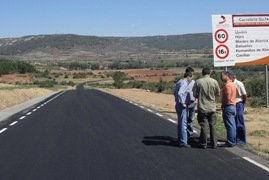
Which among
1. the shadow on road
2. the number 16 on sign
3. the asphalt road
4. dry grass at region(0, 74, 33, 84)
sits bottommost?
dry grass at region(0, 74, 33, 84)

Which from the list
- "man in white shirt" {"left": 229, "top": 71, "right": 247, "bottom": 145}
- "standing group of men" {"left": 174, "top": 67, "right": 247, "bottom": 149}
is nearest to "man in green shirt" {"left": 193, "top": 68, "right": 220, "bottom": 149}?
"standing group of men" {"left": 174, "top": 67, "right": 247, "bottom": 149}

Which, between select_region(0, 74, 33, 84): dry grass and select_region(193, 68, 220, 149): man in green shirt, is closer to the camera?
select_region(193, 68, 220, 149): man in green shirt

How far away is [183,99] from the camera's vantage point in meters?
12.3

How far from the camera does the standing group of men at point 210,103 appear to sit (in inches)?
465

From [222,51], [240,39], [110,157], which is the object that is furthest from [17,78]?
[110,157]

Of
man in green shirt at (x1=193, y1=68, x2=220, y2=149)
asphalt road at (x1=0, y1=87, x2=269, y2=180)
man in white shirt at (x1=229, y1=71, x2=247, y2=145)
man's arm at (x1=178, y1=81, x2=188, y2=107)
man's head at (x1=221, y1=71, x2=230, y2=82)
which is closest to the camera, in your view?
asphalt road at (x1=0, y1=87, x2=269, y2=180)

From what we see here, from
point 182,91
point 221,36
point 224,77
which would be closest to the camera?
point 224,77

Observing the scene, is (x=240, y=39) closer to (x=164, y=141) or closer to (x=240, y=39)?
(x=240, y=39)

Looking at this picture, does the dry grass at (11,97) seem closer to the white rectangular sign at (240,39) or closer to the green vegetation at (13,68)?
the white rectangular sign at (240,39)

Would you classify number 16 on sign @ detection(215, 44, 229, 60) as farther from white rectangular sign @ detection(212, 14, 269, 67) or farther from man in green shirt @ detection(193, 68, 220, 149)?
man in green shirt @ detection(193, 68, 220, 149)

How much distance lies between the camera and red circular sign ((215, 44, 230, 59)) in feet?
81.1

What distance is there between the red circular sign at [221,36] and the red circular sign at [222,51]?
0.90 feet

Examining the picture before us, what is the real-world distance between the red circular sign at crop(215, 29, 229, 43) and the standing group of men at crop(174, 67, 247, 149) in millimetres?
12174

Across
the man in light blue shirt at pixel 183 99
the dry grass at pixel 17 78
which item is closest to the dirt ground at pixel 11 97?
the man in light blue shirt at pixel 183 99
